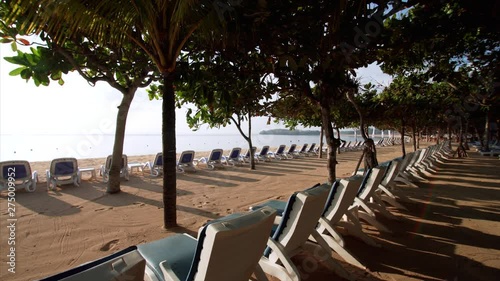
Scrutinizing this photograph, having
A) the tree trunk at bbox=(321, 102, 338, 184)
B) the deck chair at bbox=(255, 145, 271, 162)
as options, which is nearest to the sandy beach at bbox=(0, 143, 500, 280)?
the tree trunk at bbox=(321, 102, 338, 184)

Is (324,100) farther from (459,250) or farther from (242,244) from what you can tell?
(242,244)

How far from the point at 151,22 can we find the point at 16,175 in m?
6.87

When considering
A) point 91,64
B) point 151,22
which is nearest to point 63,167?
point 91,64

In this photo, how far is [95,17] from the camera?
332 cm

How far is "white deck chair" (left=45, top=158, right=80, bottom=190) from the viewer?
767 cm

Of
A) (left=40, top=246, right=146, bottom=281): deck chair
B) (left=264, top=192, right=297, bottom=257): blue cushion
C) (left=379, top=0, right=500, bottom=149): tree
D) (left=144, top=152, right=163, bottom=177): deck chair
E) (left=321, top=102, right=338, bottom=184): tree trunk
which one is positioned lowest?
(left=144, top=152, right=163, bottom=177): deck chair

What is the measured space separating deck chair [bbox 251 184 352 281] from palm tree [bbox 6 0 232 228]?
2403mm

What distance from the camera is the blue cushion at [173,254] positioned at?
6.72ft

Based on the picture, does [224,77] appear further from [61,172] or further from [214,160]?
[214,160]

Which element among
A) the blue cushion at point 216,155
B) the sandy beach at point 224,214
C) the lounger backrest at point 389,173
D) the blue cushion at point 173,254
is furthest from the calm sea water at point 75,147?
the lounger backrest at point 389,173

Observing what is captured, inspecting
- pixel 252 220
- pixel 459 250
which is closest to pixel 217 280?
pixel 252 220

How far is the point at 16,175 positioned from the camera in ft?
23.2

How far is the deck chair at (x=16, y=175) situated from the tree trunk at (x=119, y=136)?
2603 millimetres

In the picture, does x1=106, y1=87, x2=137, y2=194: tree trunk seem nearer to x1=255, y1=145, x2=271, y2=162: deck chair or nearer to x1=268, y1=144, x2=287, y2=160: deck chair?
x1=255, y1=145, x2=271, y2=162: deck chair
